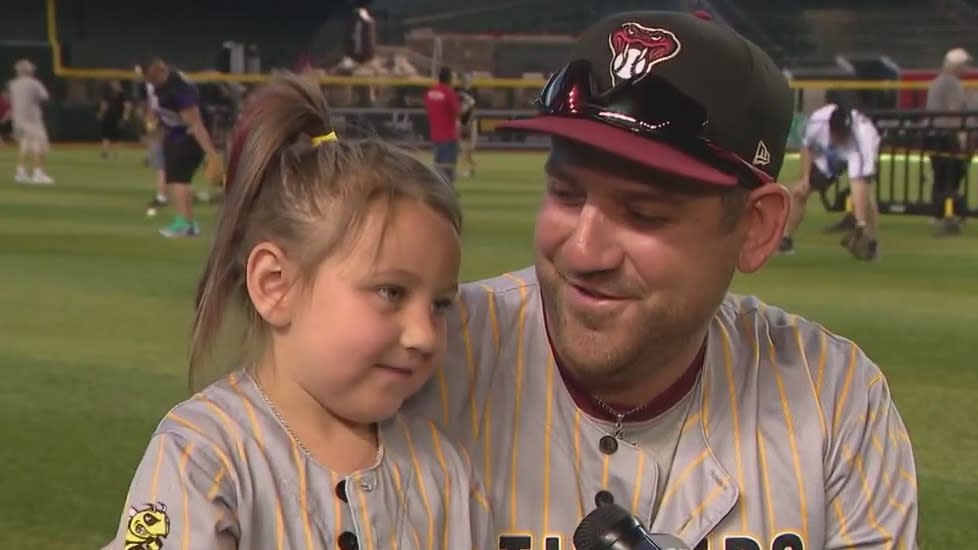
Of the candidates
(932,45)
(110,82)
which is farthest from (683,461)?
(932,45)

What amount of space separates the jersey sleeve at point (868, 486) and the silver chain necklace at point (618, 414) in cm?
32

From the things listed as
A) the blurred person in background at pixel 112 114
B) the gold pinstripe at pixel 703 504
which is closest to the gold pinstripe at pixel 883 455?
the gold pinstripe at pixel 703 504

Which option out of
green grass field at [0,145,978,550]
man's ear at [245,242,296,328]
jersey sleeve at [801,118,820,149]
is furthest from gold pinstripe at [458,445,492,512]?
jersey sleeve at [801,118,820,149]

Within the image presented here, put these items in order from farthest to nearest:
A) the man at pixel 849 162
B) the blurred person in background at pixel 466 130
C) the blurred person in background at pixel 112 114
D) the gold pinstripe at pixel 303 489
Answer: the blurred person in background at pixel 112 114 → the blurred person in background at pixel 466 130 → the man at pixel 849 162 → the gold pinstripe at pixel 303 489

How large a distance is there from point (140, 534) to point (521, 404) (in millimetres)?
638

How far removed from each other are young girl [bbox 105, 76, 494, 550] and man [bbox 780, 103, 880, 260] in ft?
35.8

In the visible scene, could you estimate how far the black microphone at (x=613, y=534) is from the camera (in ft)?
5.76

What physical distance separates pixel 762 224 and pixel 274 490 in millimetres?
850

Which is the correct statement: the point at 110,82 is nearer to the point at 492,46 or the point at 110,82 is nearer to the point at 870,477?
the point at 492,46

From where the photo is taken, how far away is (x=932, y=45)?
131 ft

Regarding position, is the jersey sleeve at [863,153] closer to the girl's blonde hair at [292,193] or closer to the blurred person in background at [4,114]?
the girl's blonde hair at [292,193]

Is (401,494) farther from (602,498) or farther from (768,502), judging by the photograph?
(768,502)

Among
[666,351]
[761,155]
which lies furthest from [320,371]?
[761,155]

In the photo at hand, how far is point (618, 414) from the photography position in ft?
7.63
